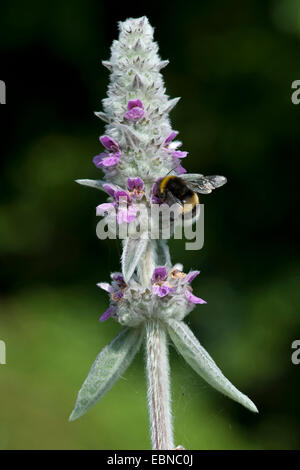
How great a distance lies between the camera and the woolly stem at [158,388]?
175 cm

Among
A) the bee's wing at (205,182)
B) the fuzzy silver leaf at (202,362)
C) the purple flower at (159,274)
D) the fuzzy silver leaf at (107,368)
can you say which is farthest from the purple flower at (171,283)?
the bee's wing at (205,182)

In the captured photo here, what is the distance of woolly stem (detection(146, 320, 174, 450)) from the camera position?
5.74 feet

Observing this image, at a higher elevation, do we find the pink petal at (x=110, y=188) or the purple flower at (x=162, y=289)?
the pink petal at (x=110, y=188)

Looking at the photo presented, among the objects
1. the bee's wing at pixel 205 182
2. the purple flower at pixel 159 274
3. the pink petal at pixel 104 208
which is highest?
the bee's wing at pixel 205 182

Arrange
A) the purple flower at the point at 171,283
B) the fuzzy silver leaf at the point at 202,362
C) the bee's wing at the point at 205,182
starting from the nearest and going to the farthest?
the fuzzy silver leaf at the point at 202,362 → the purple flower at the point at 171,283 → the bee's wing at the point at 205,182

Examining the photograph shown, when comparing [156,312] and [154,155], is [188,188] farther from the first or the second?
[156,312]

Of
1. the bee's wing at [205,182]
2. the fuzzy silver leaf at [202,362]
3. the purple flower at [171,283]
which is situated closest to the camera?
the fuzzy silver leaf at [202,362]

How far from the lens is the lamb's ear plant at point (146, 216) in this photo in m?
1.78

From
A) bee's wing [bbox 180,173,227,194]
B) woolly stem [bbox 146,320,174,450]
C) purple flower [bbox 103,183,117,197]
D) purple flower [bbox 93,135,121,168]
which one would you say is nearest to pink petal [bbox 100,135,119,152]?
purple flower [bbox 93,135,121,168]

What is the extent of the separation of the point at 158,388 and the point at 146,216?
0.58 meters

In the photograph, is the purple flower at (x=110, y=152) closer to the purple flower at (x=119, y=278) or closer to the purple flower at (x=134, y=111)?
the purple flower at (x=134, y=111)

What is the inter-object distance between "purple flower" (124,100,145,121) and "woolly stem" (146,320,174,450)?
0.70 m

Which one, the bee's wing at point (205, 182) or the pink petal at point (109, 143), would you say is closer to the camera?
the pink petal at point (109, 143)

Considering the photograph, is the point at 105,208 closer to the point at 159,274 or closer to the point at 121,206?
the point at 121,206
